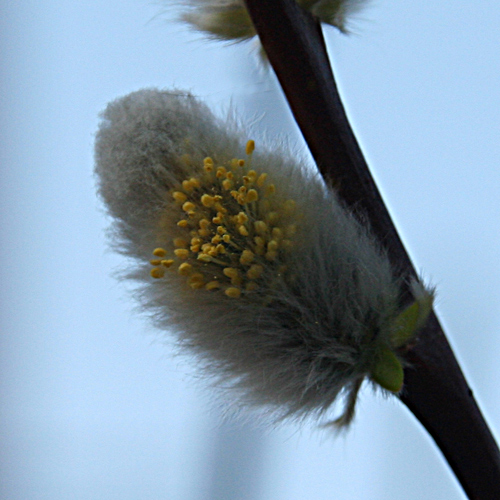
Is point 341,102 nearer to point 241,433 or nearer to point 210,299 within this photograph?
point 210,299

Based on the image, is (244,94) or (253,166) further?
(244,94)

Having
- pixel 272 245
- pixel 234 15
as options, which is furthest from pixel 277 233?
pixel 234 15

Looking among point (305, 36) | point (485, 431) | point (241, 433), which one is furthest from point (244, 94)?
point (241, 433)

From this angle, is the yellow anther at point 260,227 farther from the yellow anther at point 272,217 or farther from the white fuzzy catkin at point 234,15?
the white fuzzy catkin at point 234,15

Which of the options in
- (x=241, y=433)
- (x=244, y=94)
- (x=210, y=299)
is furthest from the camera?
(x=241, y=433)

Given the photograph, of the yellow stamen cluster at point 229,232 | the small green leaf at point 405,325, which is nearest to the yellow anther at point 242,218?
the yellow stamen cluster at point 229,232

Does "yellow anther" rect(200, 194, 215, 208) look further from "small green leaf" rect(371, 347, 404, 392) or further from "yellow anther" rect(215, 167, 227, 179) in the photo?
"small green leaf" rect(371, 347, 404, 392)
